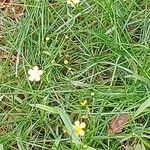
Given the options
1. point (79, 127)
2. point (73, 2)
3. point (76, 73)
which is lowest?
point (79, 127)

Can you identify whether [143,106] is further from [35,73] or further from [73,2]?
[73,2]

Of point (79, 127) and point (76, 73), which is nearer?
point (79, 127)

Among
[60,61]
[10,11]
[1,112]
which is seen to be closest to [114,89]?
[60,61]

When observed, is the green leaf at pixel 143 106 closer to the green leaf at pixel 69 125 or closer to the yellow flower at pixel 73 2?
the green leaf at pixel 69 125

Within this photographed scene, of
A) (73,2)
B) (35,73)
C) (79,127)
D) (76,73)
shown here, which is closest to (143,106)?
(79,127)

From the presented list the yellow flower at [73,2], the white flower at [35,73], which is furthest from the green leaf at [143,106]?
the yellow flower at [73,2]

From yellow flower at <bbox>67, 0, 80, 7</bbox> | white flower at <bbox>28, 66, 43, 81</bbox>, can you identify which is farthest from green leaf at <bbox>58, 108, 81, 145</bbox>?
yellow flower at <bbox>67, 0, 80, 7</bbox>

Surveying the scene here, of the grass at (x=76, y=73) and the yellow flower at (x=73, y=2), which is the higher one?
the yellow flower at (x=73, y=2)
